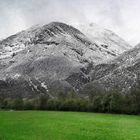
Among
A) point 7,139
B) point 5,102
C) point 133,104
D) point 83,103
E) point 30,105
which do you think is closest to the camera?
point 7,139

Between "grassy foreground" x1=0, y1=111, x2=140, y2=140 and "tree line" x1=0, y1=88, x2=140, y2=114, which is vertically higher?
"tree line" x1=0, y1=88, x2=140, y2=114

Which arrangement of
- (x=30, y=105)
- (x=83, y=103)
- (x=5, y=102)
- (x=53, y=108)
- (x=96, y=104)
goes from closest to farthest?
(x=96, y=104) → (x=83, y=103) → (x=53, y=108) → (x=30, y=105) → (x=5, y=102)

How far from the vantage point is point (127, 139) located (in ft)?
95.3

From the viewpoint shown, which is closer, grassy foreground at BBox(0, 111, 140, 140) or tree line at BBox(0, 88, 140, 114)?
grassy foreground at BBox(0, 111, 140, 140)

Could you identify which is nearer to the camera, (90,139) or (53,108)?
(90,139)

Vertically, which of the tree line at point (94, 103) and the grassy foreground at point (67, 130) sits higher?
the tree line at point (94, 103)

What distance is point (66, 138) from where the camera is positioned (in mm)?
29797

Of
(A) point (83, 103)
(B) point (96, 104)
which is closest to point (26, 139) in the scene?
(B) point (96, 104)

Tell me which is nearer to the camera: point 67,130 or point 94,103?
point 67,130

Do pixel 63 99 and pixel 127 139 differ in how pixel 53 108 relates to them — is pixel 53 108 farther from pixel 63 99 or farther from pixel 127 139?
pixel 127 139

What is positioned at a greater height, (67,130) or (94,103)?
(94,103)

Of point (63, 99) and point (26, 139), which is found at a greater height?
point (63, 99)

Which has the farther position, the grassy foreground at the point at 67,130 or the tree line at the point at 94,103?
the tree line at the point at 94,103

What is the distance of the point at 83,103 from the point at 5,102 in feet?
151
